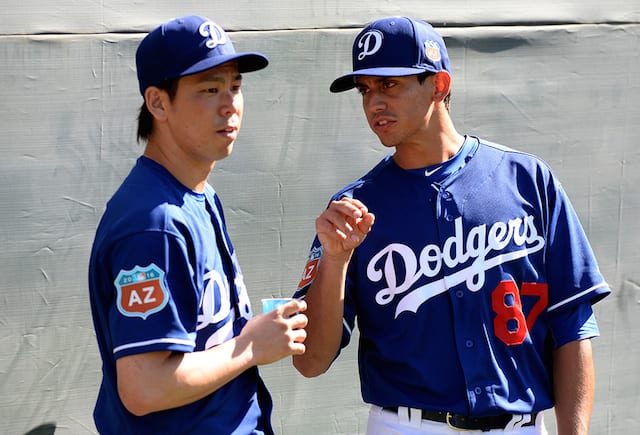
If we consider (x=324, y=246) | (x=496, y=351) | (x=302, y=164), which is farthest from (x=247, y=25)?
(x=496, y=351)

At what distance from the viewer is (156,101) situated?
2.52 meters

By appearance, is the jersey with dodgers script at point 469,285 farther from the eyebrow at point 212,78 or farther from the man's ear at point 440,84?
the eyebrow at point 212,78

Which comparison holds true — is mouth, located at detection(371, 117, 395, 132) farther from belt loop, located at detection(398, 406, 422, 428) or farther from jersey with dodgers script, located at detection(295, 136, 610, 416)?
belt loop, located at detection(398, 406, 422, 428)

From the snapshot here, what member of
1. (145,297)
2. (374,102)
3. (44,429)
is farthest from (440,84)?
(44,429)

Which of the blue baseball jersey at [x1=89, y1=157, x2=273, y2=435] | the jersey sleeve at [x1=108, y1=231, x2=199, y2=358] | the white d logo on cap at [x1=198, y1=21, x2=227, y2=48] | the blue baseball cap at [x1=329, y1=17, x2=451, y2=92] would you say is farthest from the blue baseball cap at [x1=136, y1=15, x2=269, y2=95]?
the blue baseball cap at [x1=329, y1=17, x2=451, y2=92]

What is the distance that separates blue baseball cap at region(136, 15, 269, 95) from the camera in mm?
2459

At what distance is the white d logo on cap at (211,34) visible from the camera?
249 cm

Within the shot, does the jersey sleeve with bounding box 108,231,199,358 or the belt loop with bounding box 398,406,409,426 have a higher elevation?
the jersey sleeve with bounding box 108,231,199,358

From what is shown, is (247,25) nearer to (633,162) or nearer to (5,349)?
(5,349)

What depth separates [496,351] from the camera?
2.87 metres

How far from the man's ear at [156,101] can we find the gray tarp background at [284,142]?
1308 millimetres

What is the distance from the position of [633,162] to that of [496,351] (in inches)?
79.2

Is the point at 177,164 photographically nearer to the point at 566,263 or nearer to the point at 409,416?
the point at 409,416

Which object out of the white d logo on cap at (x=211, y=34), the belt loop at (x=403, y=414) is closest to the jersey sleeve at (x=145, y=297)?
the white d logo on cap at (x=211, y=34)
